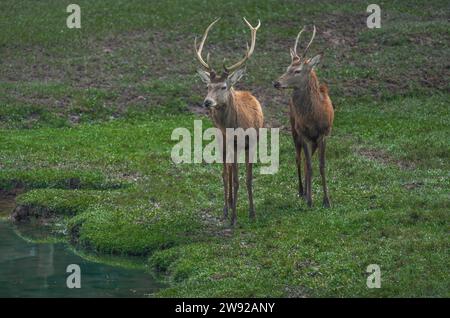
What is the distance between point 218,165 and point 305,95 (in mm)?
3960

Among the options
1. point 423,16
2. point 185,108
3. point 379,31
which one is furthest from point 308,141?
point 423,16

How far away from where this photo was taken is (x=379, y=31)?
1273 inches

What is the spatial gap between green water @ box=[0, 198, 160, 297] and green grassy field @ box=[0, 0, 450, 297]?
0.47 metres

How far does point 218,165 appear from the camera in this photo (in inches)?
884

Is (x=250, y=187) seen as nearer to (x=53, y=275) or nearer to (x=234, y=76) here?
(x=234, y=76)

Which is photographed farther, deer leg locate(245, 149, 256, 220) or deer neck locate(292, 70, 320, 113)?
deer neck locate(292, 70, 320, 113)

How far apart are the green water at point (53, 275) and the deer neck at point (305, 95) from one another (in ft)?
15.1

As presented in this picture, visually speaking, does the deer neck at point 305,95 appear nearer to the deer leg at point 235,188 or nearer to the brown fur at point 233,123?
the brown fur at point 233,123

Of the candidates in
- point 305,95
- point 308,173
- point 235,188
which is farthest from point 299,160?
point 235,188

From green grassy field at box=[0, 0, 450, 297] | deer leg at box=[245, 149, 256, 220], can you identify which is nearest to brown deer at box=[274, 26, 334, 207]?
green grassy field at box=[0, 0, 450, 297]

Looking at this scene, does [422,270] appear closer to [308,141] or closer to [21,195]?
[308,141]

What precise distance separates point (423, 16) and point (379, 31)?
2.61m

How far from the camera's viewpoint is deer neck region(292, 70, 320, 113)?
62.4ft

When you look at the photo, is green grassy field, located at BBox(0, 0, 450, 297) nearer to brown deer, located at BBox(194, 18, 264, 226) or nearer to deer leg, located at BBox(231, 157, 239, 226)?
deer leg, located at BBox(231, 157, 239, 226)
